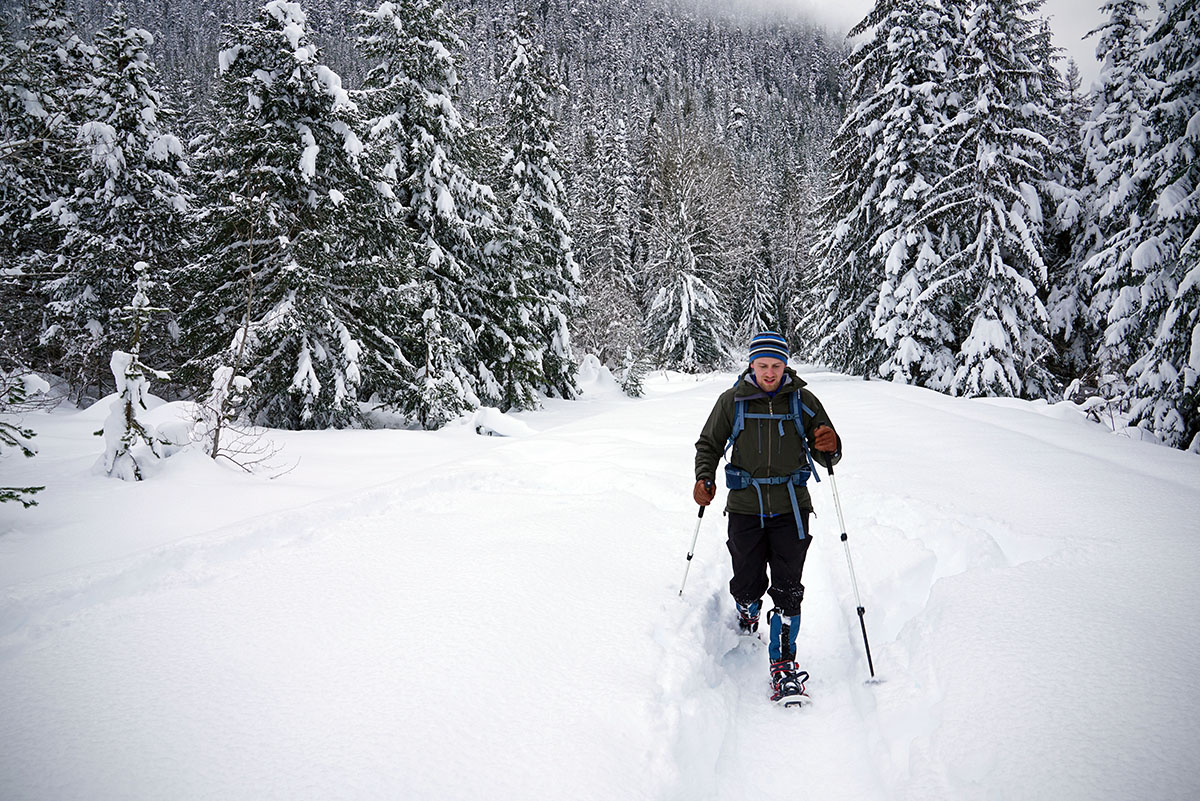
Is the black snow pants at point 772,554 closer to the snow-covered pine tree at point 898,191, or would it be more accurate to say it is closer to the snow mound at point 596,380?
the snow-covered pine tree at point 898,191

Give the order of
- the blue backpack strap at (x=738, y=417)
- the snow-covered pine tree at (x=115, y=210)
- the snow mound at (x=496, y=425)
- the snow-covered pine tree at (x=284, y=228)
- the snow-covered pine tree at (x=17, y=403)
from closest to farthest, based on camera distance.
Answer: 1. the blue backpack strap at (x=738, y=417)
2. the snow-covered pine tree at (x=17, y=403)
3. the snow-covered pine tree at (x=284, y=228)
4. the snow mound at (x=496, y=425)
5. the snow-covered pine tree at (x=115, y=210)

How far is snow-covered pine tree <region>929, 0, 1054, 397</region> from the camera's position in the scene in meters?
14.3

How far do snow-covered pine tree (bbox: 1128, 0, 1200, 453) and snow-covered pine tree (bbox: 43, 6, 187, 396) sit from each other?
24.1m

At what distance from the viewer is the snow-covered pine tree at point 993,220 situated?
562 inches

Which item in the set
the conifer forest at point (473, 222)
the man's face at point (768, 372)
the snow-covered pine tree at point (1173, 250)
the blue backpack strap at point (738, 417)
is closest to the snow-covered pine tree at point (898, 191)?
the conifer forest at point (473, 222)

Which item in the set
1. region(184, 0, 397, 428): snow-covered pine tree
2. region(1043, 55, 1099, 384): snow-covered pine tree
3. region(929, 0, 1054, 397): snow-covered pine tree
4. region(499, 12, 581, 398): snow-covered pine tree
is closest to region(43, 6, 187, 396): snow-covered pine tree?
region(184, 0, 397, 428): snow-covered pine tree

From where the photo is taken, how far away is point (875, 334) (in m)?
16.8

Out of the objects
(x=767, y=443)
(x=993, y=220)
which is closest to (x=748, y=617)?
(x=767, y=443)

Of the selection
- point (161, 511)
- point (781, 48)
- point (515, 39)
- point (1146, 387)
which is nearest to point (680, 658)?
point (161, 511)

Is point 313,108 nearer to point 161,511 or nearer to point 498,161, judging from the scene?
point 498,161

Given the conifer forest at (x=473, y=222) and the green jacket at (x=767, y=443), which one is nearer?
the green jacket at (x=767, y=443)

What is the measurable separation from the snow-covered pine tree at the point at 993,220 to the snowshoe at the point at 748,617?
535 inches

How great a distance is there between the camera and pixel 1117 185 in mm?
14805

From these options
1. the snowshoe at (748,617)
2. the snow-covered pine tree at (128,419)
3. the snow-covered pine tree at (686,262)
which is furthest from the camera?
the snow-covered pine tree at (686,262)
